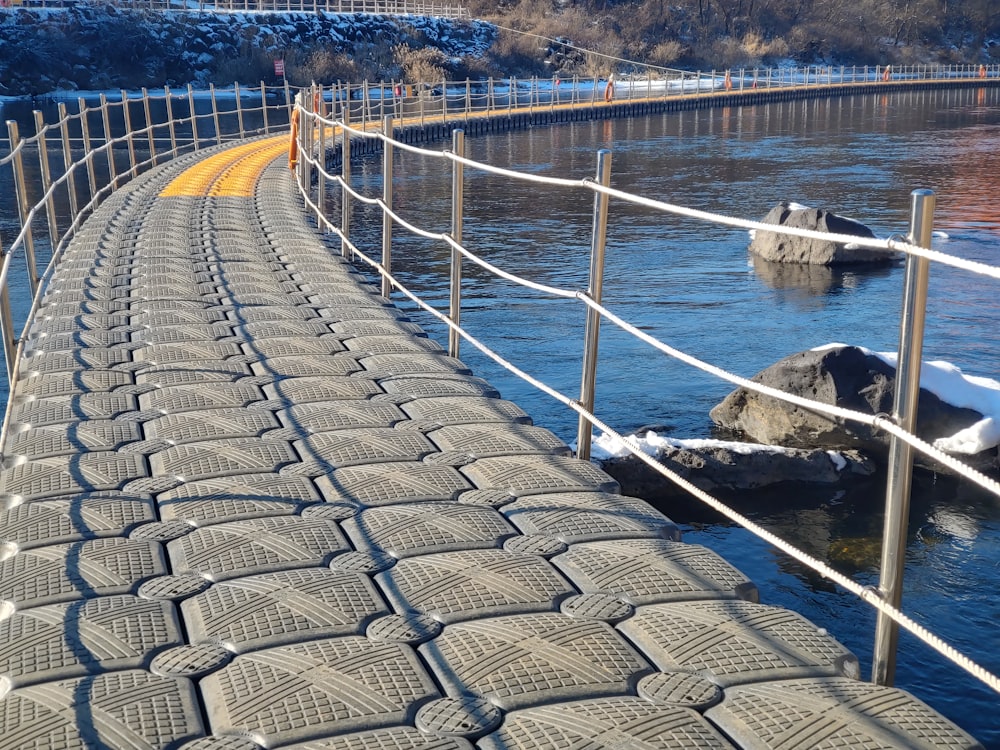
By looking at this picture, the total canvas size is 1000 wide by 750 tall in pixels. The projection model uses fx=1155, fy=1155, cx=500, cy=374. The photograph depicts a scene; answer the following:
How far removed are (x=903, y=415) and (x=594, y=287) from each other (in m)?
1.73

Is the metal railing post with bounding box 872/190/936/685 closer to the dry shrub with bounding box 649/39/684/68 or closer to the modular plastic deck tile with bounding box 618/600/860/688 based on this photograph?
the modular plastic deck tile with bounding box 618/600/860/688

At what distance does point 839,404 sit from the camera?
6.92 m

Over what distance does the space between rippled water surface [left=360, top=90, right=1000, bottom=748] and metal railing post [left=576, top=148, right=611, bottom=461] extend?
5.49 ft

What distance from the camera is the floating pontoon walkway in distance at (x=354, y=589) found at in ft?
7.43

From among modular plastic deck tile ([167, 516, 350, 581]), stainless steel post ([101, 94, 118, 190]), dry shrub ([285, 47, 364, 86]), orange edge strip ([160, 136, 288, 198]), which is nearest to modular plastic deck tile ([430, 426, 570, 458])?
modular plastic deck tile ([167, 516, 350, 581])

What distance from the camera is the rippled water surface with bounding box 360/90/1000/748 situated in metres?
5.51

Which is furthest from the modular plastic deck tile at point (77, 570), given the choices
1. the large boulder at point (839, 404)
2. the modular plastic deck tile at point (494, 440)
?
the large boulder at point (839, 404)

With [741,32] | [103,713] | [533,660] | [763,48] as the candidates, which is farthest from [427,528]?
[741,32]

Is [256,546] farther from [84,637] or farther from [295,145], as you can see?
[295,145]

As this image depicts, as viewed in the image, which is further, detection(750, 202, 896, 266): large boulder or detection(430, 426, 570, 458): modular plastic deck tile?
detection(750, 202, 896, 266): large boulder

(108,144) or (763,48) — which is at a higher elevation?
(763,48)

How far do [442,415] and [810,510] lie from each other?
2.83 meters

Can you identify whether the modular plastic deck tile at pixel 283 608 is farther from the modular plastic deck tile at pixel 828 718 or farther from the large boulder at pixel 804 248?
the large boulder at pixel 804 248

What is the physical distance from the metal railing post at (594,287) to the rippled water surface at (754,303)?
167cm
